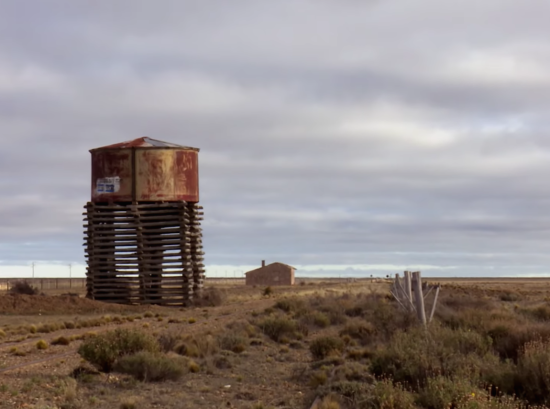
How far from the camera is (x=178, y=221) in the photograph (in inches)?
1335

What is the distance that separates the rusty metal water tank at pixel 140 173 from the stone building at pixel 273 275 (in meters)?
39.5

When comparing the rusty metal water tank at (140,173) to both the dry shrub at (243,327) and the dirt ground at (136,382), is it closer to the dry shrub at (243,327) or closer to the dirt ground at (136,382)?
the dirt ground at (136,382)

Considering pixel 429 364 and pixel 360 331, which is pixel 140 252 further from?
pixel 429 364

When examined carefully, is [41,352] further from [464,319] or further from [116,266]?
[116,266]

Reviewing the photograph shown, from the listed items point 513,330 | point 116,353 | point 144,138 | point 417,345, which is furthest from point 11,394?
point 144,138

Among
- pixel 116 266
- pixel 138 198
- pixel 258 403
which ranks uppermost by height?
pixel 138 198

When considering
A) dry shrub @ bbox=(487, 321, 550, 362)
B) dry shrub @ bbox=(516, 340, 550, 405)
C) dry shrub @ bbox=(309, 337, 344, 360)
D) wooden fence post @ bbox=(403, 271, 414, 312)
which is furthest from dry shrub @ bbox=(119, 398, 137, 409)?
wooden fence post @ bbox=(403, 271, 414, 312)

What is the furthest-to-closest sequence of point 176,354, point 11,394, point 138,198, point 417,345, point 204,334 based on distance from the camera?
point 138,198
point 204,334
point 176,354
point 417,345
point 11,394

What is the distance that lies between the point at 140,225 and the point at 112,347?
18981 mm

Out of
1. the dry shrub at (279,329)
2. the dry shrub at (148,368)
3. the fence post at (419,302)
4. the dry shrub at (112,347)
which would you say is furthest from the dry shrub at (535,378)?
the dry shrub at (279,329)

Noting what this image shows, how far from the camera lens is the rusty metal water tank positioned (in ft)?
111

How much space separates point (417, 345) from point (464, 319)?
7.70 metres

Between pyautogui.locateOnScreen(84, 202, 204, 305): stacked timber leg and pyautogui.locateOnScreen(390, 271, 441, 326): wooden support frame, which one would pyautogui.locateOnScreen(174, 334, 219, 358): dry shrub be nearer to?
pyautogui.locateOnScreen(390, 271, 441, 326): wooden support frame

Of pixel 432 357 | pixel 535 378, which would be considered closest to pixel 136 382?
pixel 432 357
